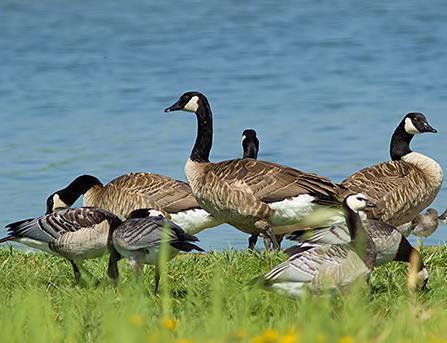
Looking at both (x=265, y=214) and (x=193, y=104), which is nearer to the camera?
(x=265, y=214)

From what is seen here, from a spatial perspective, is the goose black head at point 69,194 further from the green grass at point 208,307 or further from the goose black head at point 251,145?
the goose black head at point 251,145

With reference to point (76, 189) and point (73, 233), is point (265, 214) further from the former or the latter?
point (73, 233)

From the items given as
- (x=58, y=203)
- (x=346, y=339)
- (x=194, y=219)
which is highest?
(x=346, y=339)

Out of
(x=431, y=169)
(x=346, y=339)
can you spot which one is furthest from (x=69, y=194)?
(x=346, y=339)

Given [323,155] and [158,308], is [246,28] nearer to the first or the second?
[323,155]

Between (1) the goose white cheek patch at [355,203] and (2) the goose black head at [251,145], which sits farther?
(2) the goose black head at [251,145]

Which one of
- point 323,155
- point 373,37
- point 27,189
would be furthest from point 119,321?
point 373,37

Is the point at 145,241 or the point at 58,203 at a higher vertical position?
the point at 145,241

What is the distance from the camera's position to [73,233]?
988 centimetres

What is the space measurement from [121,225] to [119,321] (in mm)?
3784

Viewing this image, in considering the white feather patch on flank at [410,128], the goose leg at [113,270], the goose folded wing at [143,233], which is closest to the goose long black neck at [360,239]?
the goose folded wing at [143,233]

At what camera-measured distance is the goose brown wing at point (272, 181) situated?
37.9 feet

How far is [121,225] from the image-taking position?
9414mm

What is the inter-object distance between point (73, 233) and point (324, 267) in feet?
8.51
